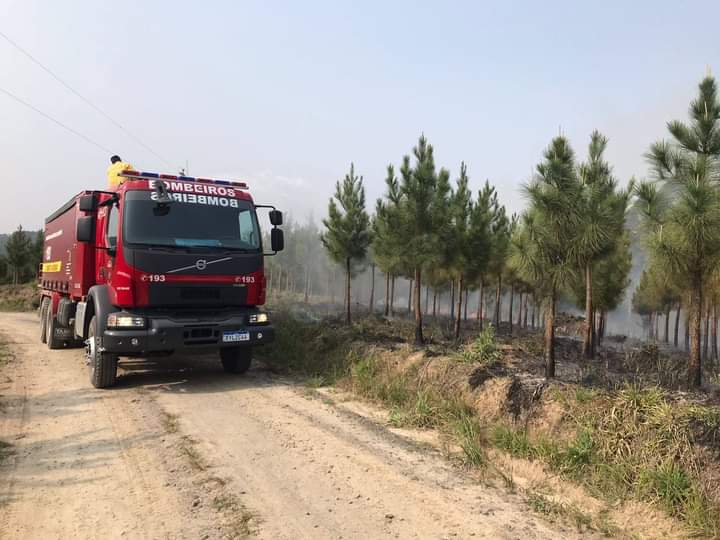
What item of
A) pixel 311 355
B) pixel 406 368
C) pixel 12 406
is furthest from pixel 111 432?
pixel 311 355

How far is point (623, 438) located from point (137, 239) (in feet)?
23.1

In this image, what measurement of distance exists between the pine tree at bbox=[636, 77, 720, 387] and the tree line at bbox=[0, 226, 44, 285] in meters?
41.3

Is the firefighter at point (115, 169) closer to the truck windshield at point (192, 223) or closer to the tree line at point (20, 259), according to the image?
the truck windshield at point (192, 223)

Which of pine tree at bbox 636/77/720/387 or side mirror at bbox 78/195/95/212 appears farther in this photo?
pine tree at bbox 636/77/720/387

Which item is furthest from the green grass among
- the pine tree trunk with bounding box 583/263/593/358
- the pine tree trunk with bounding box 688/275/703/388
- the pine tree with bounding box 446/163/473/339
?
the pine tree with bounding box 446/163/473/339

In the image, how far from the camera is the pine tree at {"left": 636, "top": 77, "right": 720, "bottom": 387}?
10.1 metres

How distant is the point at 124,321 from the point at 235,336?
1701mm

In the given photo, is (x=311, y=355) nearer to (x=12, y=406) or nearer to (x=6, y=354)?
(x=12, y=406)

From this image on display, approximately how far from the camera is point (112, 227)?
7801mm

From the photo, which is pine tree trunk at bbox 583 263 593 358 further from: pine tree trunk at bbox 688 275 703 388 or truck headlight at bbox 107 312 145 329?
truck headlight at bbox 107 312 145 329

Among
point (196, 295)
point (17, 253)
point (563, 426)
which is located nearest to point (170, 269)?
point (196, 295)

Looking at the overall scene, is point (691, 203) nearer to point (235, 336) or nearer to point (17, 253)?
point (235, 336)

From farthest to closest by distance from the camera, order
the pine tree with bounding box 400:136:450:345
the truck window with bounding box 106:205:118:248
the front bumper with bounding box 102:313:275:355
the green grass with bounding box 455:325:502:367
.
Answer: the pine tree with bounding box 400:136:450:345 → the green grass with bounding box 455:325:502:367 → the truck window with bounding box 106:205:118:248 → the front bumper with bounding box 102:313:275:355

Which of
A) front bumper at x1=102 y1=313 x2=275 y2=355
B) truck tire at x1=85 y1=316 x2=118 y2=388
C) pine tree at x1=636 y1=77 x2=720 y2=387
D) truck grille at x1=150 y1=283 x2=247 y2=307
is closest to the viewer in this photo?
front bumper at x1=102 y1=313 x2=275 y2=355
